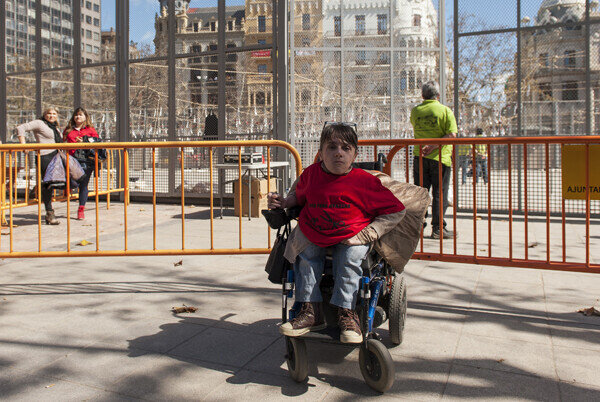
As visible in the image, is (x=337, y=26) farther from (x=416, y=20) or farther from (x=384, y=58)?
(x=416, y=20)

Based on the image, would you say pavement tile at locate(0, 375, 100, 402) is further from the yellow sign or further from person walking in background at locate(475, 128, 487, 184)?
person walking in background at locate(475, 128, 487, 184)

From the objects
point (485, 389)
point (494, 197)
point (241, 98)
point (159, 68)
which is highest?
point (159, 68)

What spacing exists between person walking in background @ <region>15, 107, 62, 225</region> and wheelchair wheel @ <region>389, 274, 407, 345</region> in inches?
264

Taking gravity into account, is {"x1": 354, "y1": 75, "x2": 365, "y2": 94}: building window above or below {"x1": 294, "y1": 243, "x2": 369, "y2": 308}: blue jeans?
above

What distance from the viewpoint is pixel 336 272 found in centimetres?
321

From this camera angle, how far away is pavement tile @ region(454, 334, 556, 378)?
3.37 meters

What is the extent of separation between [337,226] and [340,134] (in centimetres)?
53

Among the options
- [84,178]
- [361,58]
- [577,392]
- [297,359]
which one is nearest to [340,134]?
[297,359]

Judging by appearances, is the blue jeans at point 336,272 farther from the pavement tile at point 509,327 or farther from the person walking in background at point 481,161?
the person walking in background at point 481,161

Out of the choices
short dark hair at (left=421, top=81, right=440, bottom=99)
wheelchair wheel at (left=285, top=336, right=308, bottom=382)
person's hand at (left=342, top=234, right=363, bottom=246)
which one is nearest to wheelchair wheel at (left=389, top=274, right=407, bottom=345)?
person's hand at (left=342, top=234, right=363, bottom=246)

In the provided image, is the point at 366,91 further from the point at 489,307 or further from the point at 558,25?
the point at 489,307

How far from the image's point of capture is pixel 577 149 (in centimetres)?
Result: 482

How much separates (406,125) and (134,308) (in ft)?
24.9

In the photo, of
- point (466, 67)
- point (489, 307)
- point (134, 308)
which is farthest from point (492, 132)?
point (134, 308)
